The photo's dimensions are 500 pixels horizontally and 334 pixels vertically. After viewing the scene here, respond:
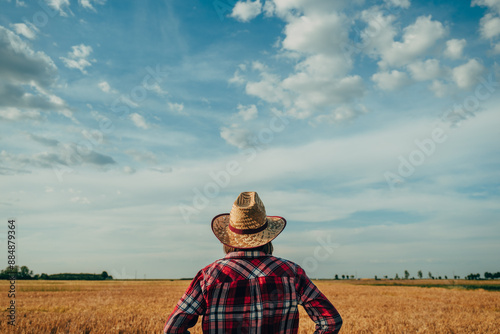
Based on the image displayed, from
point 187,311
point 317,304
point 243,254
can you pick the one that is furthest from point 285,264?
point 187,311

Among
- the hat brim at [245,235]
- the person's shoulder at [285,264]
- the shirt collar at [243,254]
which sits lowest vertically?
the person's shoulder at [285,264]

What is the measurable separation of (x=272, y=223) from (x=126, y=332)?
709 centimetres

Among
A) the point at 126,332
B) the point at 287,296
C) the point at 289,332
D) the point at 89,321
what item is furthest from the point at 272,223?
the point at 89,321

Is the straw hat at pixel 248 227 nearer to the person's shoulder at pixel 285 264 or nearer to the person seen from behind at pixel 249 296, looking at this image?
the person seen from behind at pixel 249 296

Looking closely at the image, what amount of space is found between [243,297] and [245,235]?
0.48 m

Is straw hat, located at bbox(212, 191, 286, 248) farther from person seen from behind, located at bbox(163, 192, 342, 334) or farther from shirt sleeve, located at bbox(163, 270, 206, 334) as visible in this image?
shirt sleeve, located at bbox(163, 270, 206, 334)

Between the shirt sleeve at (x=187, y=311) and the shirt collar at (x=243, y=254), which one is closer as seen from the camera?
the shirt sleeve at (x=187, y=311)

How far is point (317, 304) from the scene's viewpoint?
8.78ft

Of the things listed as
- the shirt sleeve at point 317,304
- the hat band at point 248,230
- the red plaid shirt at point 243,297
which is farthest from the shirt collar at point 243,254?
the shirt sleeve at point 317,304

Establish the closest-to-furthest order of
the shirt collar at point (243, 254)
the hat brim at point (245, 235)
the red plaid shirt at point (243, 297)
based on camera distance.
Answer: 1. the red plaid shirt at point (243, 297)
2. the shirt collar at point (243, 254)
3. the hat brim at point (245, 235)

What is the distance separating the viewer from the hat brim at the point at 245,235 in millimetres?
2680

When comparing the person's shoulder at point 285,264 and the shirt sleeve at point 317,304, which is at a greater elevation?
the person's shoulder at point 285,264

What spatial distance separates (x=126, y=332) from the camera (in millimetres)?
8414

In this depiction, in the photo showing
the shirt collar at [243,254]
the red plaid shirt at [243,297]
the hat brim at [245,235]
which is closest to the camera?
the red plaid shirt at [243,297]
